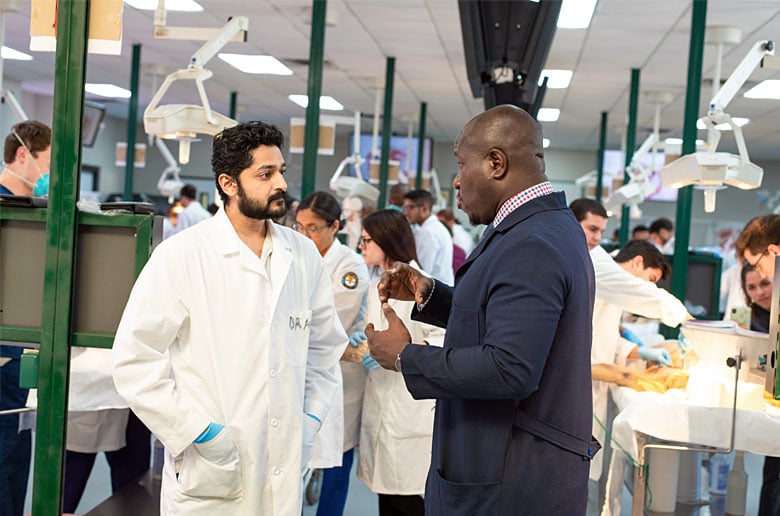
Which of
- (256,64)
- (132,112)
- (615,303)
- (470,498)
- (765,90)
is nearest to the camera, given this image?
(470,498)

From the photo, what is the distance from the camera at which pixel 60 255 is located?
249cm

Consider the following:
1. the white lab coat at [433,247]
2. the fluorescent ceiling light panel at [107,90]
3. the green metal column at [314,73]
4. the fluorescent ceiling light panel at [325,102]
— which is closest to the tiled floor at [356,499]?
the green metal column at [314,73]

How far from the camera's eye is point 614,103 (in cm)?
1177

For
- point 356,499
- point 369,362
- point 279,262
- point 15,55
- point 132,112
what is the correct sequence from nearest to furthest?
point 279,262 < point 369,362 < point 356,499 < point 132,112 < point 15,55

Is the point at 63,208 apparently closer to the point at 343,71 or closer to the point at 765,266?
the point at 765,266

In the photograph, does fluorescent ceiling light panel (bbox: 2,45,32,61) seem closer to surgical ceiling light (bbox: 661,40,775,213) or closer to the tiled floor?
the tiled floor

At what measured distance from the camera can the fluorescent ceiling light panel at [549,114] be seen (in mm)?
12667

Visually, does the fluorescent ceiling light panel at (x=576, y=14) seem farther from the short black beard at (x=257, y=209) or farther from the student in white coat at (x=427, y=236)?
the short black beard at (x=257, y=209)

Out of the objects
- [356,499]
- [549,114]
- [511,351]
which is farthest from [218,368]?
[549,114]

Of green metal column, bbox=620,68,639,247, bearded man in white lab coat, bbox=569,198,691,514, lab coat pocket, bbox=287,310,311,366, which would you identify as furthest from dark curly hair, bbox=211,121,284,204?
green metal column, bbox=620,68,639,247

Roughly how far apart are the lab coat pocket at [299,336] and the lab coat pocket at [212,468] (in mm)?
280

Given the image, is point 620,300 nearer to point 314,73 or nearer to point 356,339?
point 356,339

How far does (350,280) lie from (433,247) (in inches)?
157

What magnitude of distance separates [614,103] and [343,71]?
3.81 metres
